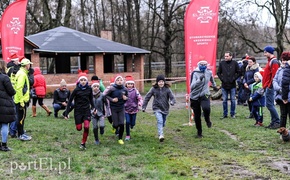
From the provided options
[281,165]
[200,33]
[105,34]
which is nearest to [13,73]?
[200,33]

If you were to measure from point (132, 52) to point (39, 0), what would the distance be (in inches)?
575

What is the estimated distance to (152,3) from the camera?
40562 millimetres

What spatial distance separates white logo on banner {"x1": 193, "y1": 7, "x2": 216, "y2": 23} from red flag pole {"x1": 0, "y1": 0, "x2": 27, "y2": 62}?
7603mm

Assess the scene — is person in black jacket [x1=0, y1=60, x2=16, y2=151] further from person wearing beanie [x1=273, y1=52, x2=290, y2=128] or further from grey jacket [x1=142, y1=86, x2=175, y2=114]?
person wearing beanie [x1=273, y1=52, x2=290, y2=128]

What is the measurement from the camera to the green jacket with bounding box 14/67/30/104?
881 cm

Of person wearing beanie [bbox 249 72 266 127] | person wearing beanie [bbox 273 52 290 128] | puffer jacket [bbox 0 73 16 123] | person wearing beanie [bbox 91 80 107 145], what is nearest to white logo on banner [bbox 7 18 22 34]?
person wearing beanie [bbox 91 80 107 145]

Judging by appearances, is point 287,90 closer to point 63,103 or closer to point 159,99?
point 159,99

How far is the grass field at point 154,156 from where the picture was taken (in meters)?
6.22

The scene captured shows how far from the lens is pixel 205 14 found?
1162 cm

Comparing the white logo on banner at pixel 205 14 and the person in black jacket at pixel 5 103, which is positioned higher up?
the white logo on banner at pixel 205 14

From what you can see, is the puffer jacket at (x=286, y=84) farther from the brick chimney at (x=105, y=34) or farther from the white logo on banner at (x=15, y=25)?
the brick chimney at (x=105, y=34)

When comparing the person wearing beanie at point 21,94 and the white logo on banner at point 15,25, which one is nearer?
the person wearing beanie at point 21,94

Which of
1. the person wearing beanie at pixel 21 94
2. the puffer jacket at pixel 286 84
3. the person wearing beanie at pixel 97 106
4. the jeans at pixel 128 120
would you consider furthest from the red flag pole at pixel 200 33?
the person wearing beanie at pixel 21 94

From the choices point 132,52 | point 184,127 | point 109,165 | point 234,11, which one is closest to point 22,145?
point 109,165
